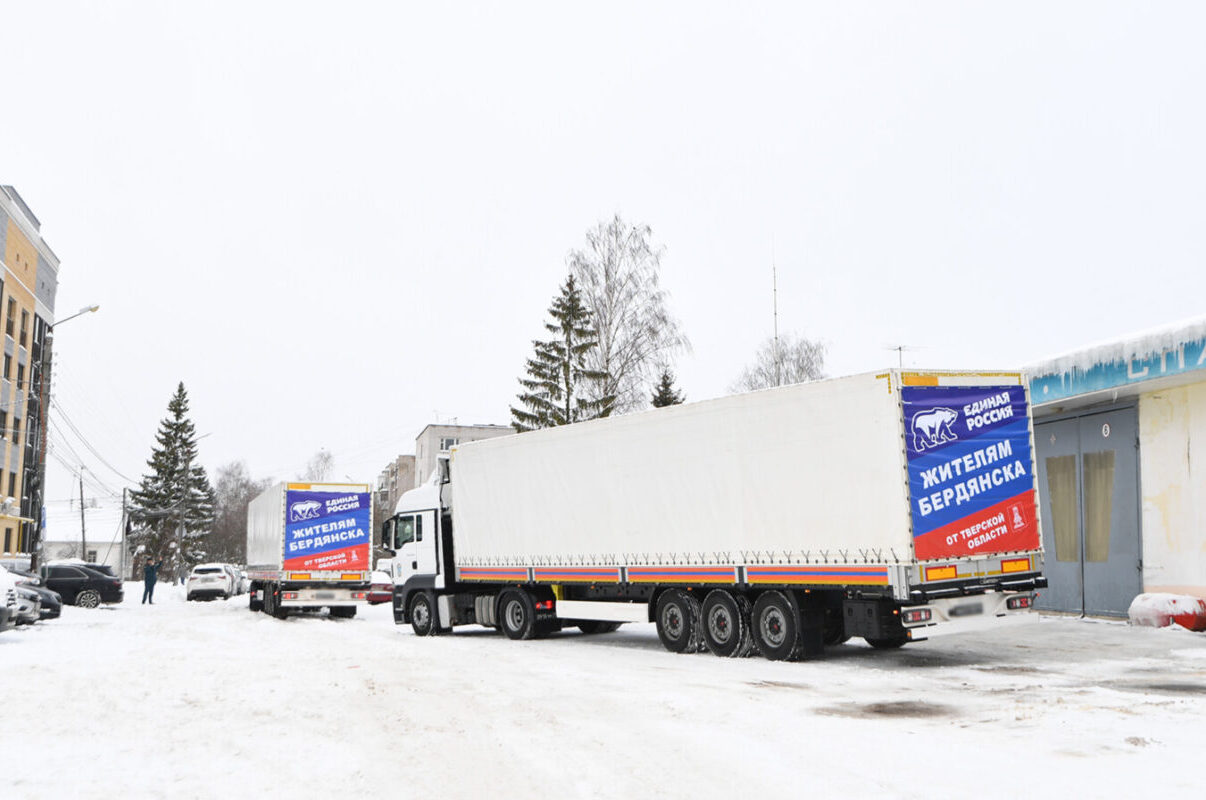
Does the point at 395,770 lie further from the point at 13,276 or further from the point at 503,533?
the point at 13,276

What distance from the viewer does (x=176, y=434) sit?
282 ft

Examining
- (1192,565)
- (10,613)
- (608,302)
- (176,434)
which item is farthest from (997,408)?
(176,434)

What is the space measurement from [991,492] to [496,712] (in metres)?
6.94

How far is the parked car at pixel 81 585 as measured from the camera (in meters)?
30.5

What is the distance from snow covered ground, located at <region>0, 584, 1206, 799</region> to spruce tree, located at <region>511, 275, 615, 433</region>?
87.7 feet

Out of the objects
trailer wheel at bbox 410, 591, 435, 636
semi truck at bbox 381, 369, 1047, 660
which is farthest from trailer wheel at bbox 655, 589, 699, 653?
trailer wheel at bbox 410, 591, 435, 636

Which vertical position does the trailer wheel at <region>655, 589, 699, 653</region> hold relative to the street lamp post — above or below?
below

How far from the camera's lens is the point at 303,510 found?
26.1m

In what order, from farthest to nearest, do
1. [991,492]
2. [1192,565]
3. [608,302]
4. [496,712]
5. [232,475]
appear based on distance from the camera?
[232,475] < [608,302] < [1192,565] < [991,492] < [496,712]

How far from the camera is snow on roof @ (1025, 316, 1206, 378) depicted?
15695 mm

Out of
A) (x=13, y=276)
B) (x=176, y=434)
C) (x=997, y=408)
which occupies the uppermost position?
(x=13, y=276)

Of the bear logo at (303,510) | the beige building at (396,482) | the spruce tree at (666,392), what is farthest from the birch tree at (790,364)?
the beige building at (396,482)

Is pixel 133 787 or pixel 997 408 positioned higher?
pixel 997 408

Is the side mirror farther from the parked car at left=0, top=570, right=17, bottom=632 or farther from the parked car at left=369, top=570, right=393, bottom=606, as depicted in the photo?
the parked car at left=369, top=570, right=393, bottom=606
